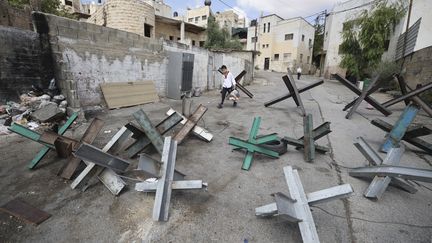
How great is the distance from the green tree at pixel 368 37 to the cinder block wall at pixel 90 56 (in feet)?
56.3

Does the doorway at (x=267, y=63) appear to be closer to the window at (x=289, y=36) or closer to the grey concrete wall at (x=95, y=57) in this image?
the window at (x=289, y=36)

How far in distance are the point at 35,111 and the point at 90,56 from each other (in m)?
1.96

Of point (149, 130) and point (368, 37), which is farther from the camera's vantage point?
point (368, 37)

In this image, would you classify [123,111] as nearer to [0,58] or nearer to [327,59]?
[0,58]

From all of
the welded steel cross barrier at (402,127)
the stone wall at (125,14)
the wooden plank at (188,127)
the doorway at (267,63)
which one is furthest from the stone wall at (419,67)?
the doorway at (267,63)

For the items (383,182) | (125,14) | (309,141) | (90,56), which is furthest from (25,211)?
(125,14)

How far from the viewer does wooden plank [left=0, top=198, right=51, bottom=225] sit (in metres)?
1.91

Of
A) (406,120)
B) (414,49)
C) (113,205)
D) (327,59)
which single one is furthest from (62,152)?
(327,59)

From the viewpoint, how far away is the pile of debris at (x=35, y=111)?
4392mm

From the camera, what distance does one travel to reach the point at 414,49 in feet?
35.7

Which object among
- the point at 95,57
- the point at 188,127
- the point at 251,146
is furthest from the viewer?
the point at 95,57

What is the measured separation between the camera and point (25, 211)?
2.01 meters

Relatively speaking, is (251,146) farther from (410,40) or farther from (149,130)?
(410,40)

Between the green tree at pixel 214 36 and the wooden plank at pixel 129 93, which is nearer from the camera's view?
the wooden plank at pixel 129 93
